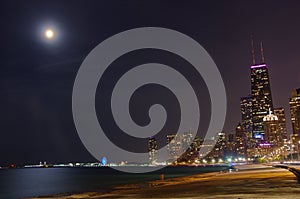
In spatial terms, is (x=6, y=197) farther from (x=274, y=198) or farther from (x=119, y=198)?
(x=274, y=198)

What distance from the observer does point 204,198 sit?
21.8 meters

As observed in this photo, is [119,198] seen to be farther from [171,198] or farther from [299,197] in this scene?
[299,197]

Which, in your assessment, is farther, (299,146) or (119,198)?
(299,146)

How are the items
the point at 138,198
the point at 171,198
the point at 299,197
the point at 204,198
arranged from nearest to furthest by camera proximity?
the point at 299,197 → the point at 204,198 → the point at 171,198 → the point at 138,198

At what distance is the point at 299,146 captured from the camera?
164625 mm

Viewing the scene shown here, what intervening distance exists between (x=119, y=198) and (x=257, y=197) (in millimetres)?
10305

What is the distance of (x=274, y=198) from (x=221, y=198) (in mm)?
3253

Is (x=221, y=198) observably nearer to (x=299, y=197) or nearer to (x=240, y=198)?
(x=240, y=198)

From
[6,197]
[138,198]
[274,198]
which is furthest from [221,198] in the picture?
[6,197]

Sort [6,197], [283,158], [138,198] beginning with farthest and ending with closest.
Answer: [283,158], [6,197], [138,198]

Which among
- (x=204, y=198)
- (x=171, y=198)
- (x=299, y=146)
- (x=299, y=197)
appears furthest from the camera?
(x=299, y=146)

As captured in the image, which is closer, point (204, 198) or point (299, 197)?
point (299, 197)

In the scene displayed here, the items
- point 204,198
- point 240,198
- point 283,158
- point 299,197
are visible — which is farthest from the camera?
point 283,158

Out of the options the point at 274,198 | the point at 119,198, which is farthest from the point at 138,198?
the point at 274,198
